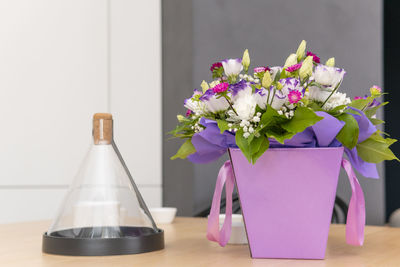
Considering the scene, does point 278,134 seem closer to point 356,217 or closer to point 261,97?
point 261,97

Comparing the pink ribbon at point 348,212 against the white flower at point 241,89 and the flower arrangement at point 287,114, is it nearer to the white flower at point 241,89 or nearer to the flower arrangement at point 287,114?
the flower arrangement at point 287,114

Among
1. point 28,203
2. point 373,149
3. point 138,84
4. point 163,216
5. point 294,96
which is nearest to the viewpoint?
point 294,96

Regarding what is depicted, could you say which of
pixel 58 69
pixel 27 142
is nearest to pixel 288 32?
pixel 58 69

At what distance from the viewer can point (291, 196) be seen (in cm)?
85

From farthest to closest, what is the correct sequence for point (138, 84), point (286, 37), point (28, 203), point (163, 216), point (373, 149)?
point (138, 84), point (286, 37), point (28, 203), point (163, 216), point (373, 149)

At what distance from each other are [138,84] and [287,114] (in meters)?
1.62

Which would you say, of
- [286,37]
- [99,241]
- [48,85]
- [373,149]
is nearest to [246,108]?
[373,149]

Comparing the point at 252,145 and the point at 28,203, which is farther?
the point at 28,203

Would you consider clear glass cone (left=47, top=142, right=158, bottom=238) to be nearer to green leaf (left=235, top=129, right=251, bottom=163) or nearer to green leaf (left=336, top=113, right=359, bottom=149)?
green leaf (left=235, top=129, right=251, bottom=163)

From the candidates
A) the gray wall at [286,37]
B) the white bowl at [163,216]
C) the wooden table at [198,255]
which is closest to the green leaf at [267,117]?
the wooden table at [198,255]

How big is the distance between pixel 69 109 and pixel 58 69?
6.1 inches

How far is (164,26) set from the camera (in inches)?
96.4

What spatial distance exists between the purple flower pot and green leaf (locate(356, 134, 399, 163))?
0.06 meters

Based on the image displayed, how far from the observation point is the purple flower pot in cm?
85
